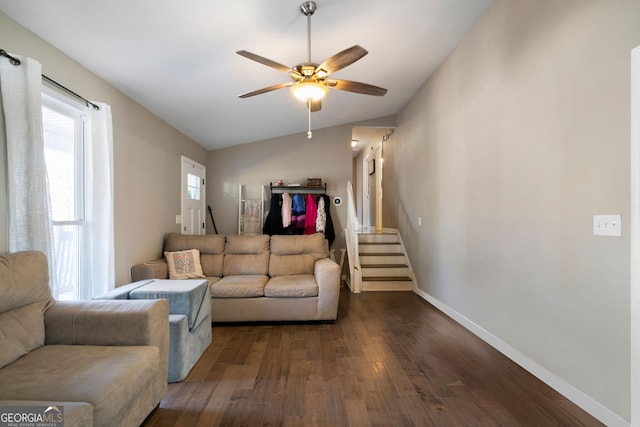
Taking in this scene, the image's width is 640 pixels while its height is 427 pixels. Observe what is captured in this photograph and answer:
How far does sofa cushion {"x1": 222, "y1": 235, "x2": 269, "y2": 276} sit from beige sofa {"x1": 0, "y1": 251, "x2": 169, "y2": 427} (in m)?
1.85

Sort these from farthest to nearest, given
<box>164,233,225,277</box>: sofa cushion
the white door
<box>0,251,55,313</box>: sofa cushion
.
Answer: the white door → <box>164,233,225,277</box>: sofa cushion → <box>0,251,55,313</box>: sofa cushion

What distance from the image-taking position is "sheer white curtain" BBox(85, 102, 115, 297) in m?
2.41

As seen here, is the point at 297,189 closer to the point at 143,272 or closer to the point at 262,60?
the point at 143,272

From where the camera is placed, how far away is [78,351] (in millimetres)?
1468

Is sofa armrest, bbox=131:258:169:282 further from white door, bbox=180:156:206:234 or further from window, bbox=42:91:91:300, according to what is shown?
white door, bbox=180:156:206:234

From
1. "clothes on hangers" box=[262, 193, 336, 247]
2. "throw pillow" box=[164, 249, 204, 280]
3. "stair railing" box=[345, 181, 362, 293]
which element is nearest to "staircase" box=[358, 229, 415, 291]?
"stair railing" box=[345, 181, 362, 293]

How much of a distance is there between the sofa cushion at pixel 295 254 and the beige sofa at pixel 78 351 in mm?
1950

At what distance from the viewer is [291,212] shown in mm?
5086

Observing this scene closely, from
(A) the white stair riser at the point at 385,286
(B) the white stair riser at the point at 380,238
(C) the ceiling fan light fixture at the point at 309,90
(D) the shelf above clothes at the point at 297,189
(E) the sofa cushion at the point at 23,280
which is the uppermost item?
(C) the ceiling fan light fixture at the point at 309,90

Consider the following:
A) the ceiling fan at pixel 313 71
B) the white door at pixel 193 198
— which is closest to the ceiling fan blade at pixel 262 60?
the ceiling fan at pixel 313 71

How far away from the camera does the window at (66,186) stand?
2.13m

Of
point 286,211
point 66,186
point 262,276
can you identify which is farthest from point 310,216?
point 66,186

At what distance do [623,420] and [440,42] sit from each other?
3.41 meters

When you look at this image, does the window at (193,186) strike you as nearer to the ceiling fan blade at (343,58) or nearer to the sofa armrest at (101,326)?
the sofa armrest at (101,326)
